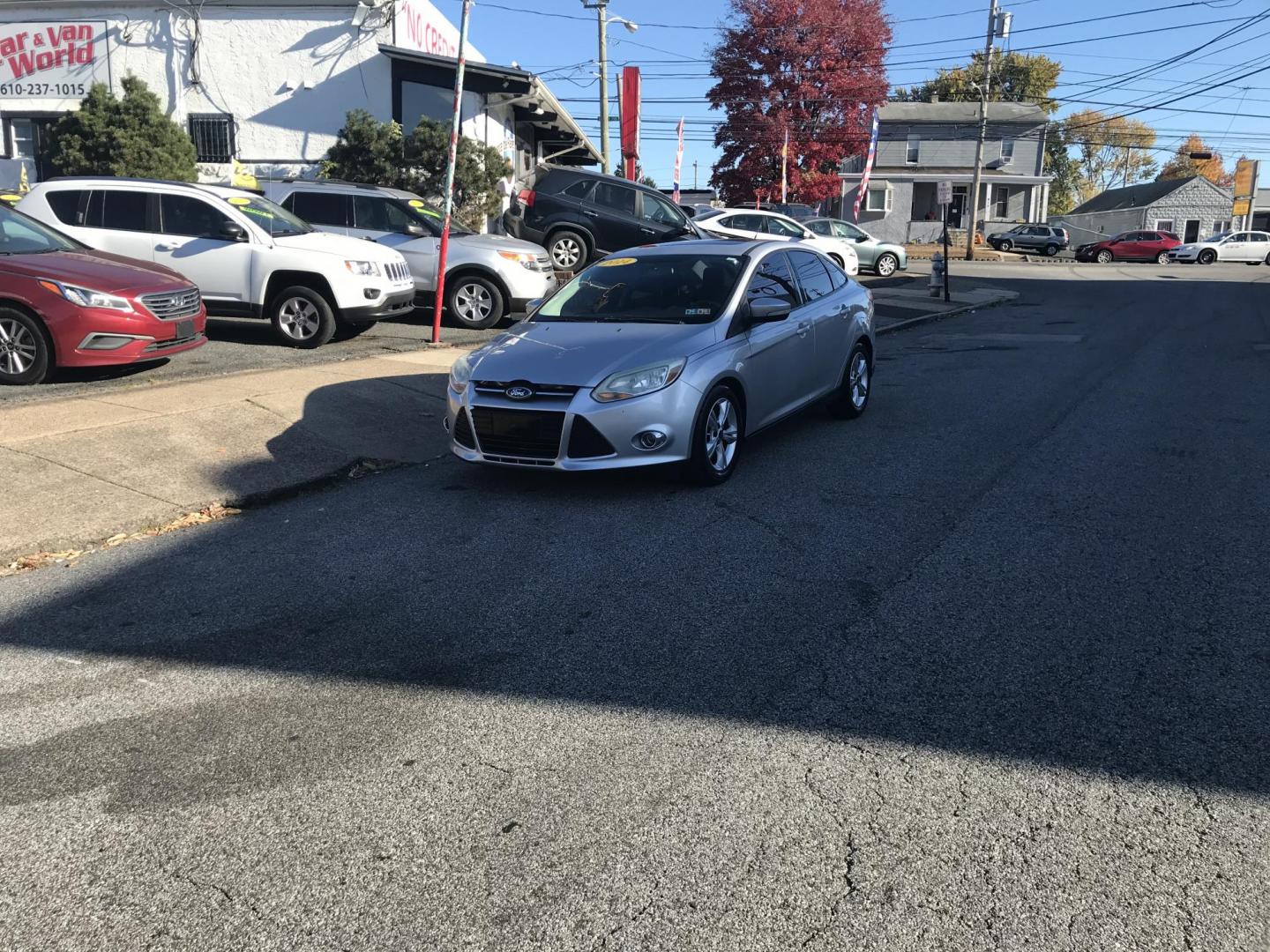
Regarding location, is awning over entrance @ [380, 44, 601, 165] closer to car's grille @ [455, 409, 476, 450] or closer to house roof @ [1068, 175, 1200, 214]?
car's grille @ [455, 409, 476, 450]

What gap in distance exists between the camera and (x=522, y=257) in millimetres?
13977

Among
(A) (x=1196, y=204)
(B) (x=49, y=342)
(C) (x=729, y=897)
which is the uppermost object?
(A) (x=1196, y=204)

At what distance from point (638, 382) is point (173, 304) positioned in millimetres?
5352

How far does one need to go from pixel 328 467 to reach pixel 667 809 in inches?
197

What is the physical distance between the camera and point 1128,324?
60.6 ft

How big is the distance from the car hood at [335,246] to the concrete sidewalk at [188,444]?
7.71 ft

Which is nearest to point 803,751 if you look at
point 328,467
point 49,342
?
point 328,467

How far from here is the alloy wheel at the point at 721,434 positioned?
702 centimetres

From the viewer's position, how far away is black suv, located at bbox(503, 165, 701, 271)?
17797mm

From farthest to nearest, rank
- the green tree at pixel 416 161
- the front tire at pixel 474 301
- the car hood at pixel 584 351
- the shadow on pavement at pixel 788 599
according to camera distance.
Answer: the green tree at pixel 416 161 < the front tire at pixel 474 301 < the car hood at pixel 584 351 < the shadow on pavement at pixel 788 599

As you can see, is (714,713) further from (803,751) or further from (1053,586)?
(1053,586)

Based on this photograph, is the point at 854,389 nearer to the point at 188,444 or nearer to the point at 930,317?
the point at 188,444

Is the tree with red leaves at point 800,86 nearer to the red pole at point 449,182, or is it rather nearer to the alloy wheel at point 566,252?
the alloy wheel at point 566,252

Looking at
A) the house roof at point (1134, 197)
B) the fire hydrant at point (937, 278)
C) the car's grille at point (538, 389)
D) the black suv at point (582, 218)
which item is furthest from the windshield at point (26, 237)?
the house roof at point (1134, 197)
